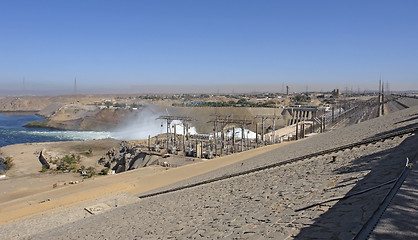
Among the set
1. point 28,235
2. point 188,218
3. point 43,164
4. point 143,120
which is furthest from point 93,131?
point 188,218

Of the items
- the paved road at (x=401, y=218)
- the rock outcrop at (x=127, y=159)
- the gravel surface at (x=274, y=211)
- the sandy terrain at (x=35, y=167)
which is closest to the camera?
the paved road at (x=401, y=218)

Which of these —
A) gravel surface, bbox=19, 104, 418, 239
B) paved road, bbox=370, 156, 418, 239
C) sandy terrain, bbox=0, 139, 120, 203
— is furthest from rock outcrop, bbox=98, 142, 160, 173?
paved road, bbox=370, 156, 418, 239

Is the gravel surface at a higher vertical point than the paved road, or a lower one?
lower

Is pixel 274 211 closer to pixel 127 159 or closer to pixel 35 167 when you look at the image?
pixel 127 159

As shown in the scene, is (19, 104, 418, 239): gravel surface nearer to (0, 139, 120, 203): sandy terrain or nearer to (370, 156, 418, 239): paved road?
(370, 156, 418, 239): paved road

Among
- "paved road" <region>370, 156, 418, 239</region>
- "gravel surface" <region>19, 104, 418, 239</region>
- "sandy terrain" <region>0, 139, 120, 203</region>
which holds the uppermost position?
"paved road" <region>370, 156, 418, 239</region>

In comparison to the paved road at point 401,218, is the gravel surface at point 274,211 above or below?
below

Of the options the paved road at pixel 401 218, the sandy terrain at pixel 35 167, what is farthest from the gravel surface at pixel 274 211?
the sandy terrain at pixel 35 167

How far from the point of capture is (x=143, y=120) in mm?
82750

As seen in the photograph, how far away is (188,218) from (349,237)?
13.8 ft

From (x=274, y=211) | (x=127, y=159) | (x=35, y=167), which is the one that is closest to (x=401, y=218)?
(x=274, y=211)

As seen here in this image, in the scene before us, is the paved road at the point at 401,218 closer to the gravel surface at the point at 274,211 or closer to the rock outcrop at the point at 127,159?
the gravel surface at the point at 274,211

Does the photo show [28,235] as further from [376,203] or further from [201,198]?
[376,203]

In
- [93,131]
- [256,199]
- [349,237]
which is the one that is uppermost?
[349,237]
